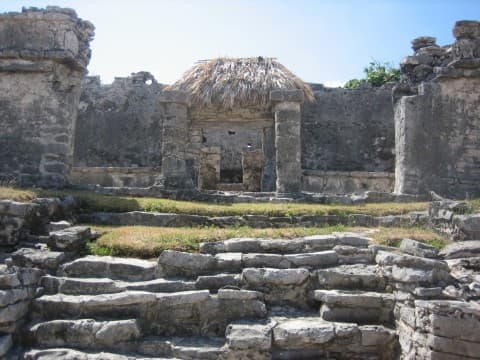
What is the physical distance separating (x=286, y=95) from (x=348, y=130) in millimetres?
8723

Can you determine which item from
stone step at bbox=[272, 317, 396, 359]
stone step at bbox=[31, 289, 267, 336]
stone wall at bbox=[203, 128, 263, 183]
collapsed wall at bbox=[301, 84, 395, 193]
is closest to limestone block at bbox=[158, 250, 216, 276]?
stone step at bbox=[31, 289, 267, 336]

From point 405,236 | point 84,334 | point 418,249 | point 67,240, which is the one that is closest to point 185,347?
A: point 84,334

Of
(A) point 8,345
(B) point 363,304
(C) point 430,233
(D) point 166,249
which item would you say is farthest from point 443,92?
(A) point 8,345

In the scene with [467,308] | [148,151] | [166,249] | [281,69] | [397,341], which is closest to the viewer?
[467,308]

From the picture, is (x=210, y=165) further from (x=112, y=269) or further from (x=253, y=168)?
(x=112, y=269)

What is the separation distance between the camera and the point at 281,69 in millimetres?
10211

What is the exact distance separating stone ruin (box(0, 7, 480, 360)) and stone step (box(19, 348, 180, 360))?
1 centimetres

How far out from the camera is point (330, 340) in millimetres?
4047

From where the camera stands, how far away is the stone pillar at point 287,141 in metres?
8.87

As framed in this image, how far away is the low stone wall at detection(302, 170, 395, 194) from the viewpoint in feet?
45.2

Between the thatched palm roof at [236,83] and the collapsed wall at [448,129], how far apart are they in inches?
94.0

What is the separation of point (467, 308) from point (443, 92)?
659 cm

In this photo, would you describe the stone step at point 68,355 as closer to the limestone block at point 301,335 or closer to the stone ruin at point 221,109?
the limestone block at point 301,335

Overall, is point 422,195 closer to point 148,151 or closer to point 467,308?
point 467,308
